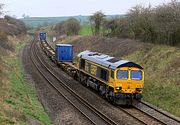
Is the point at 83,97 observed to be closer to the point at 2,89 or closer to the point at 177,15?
the point at 2,89

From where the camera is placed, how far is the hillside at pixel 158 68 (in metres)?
25.9

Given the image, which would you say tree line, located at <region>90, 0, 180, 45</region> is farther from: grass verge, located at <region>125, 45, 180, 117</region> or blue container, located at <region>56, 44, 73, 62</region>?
blue container, located at <region>56, 44, 73, 62</region>

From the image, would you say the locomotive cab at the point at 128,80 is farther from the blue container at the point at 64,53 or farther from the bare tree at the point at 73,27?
the bare tree at the point at 73,27

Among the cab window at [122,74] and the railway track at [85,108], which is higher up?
the cab window at [122,74]

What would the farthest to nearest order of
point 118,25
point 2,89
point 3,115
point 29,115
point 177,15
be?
point 118,25, point 177,15, point 2,89, point 29,115, point 3,115

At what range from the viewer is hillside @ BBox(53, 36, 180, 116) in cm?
2592

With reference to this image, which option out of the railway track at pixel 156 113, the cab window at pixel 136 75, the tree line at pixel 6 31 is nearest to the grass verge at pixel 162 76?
the railway track at pixel 156 113

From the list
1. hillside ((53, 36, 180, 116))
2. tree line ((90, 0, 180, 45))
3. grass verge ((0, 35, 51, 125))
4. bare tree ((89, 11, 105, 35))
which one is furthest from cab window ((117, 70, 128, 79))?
bare tree ((89, 11, 105, 35))

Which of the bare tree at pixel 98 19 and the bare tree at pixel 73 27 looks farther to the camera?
the bare tree at pixel 73 27

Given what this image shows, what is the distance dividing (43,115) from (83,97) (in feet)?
22.9

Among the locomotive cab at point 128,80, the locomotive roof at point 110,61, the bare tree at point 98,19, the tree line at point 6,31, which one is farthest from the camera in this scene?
the bare tree at point 98,19

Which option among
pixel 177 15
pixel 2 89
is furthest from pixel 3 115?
pixel 177 15

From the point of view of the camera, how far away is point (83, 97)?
1120 inches

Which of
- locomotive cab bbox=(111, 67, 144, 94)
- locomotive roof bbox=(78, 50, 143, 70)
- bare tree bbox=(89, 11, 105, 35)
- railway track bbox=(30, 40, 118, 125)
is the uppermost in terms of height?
bare tree bbox=(89, 11, 105, 35)
